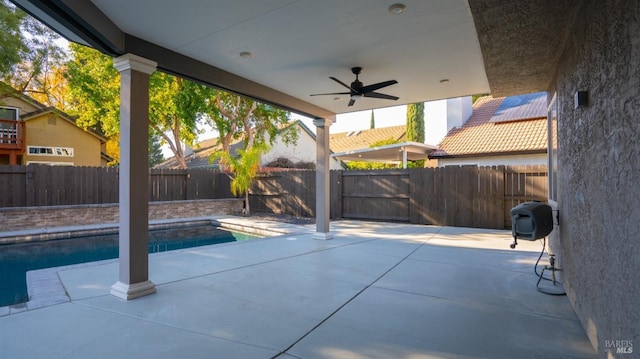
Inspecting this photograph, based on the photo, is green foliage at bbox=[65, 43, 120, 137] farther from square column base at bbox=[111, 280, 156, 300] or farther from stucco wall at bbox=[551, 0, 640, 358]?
stucco wall at bbox=[551, 0, 640, 358]

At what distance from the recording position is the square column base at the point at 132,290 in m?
3.39

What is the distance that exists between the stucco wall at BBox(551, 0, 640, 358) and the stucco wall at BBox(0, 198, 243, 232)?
1106 centimetres

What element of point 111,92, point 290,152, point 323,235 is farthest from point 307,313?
point 290,152

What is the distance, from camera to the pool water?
16.5 ft

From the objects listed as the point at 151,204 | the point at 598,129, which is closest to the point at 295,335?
the point at 598,129

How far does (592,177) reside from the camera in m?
2.38

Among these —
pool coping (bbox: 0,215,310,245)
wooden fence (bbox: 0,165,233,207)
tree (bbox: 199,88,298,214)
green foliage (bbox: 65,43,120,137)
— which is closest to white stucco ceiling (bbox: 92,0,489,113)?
pool coping (bbox: 0,215,310,245)

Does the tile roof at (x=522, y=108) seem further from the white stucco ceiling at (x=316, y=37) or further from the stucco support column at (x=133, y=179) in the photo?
the stucco support column at (x=133, y=179)

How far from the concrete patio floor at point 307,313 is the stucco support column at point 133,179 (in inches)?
8.9

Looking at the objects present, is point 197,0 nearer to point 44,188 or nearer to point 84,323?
point 84,323

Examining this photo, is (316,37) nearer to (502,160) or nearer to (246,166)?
(246,166)

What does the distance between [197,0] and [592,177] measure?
11.1ft

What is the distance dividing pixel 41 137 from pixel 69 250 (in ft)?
38.4

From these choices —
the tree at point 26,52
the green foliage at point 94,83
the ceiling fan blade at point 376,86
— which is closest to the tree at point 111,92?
the green foliage at point 94,83
